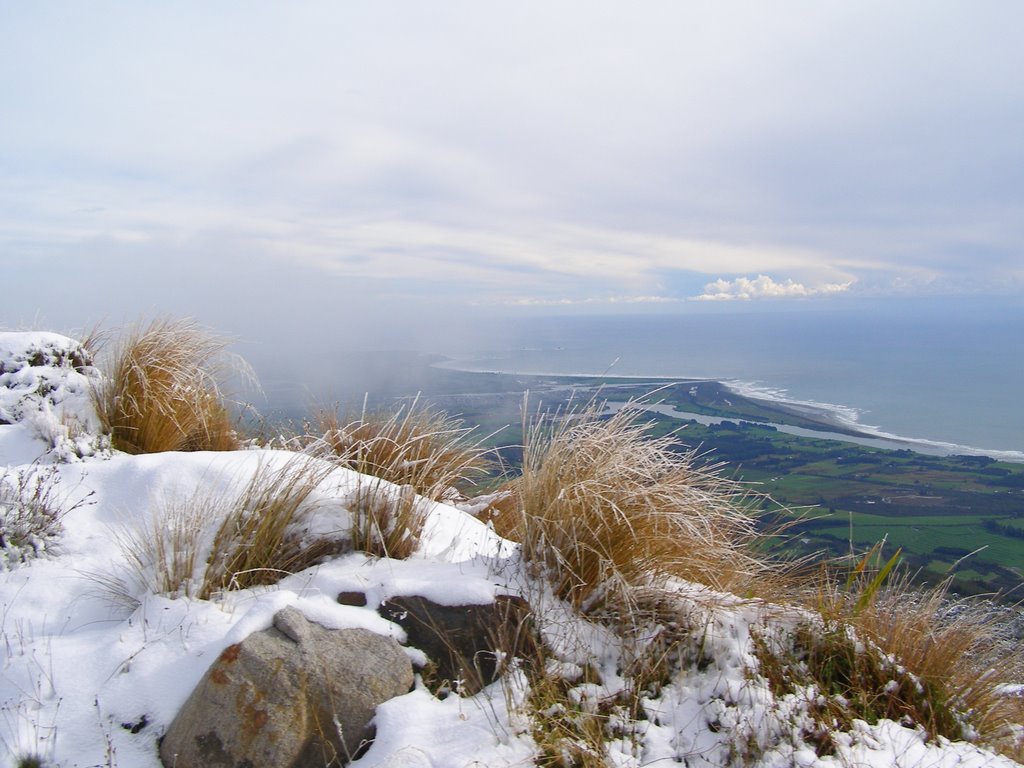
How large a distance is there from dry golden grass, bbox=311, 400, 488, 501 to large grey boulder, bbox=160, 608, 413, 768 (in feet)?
6.48

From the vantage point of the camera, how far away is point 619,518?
323cm

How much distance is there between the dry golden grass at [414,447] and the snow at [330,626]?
3.47ft

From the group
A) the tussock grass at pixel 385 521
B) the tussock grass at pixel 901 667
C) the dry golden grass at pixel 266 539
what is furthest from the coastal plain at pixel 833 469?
the tussock grass at pixel 901 667

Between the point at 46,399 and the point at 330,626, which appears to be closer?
the point at 330,626

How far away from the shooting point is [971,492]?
18.2 m

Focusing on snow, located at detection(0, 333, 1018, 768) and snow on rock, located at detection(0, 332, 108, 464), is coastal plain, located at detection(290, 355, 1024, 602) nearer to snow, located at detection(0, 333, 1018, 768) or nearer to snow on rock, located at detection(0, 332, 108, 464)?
snow, located at detection(0, 333, 1018, 768)

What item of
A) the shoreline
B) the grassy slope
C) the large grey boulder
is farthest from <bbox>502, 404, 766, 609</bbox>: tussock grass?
the shoreline

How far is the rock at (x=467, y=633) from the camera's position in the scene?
2672 millimetres

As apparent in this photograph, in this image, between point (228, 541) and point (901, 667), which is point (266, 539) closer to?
point (228, 541)

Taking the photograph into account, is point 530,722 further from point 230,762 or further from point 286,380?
point 286,380

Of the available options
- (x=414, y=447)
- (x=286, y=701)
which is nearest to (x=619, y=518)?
(x=286, y=701)

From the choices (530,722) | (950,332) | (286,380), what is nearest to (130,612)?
→ (530,722)

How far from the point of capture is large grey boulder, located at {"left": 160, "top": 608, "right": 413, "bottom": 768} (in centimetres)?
212

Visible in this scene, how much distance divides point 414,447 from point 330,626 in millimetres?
2760
